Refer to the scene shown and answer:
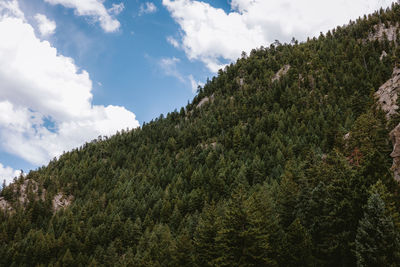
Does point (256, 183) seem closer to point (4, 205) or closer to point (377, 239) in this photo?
point (377, 239)

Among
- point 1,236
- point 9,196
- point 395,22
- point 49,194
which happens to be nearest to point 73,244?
point 1,236

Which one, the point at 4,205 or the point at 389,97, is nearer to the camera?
the point at 389,97

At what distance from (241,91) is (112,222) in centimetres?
11966

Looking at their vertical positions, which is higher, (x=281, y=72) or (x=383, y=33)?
(x=383, y=33)

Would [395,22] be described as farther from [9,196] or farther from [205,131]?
[9,196]

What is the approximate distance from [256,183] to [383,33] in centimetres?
13167

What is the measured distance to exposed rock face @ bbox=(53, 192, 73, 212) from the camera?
143 m

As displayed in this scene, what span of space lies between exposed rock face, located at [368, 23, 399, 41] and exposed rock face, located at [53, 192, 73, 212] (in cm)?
19361

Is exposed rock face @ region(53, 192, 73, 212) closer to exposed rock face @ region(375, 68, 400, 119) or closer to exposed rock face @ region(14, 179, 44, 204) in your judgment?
exposed rock face @ region(14, 179, 44, 204)

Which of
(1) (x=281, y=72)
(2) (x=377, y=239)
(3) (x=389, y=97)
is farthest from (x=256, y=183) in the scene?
(1) (x=281, y=72)

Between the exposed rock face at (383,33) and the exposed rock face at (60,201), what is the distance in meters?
194

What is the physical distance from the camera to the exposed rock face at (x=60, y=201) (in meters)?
143

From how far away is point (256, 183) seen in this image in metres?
90.9

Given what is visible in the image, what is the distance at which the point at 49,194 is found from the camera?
465ft
